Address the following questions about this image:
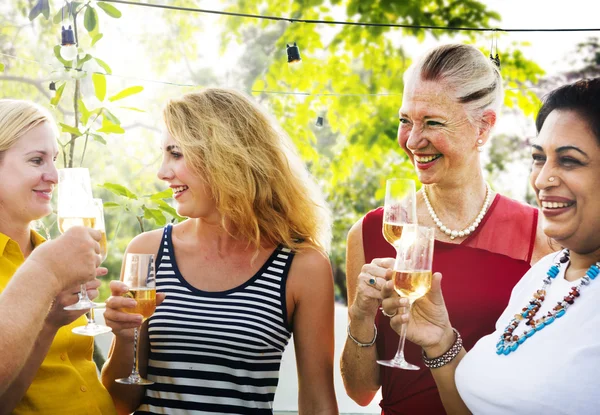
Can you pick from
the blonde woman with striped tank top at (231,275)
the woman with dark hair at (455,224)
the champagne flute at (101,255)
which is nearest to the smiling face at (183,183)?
the blonde woman with striped tank top at (231,275)

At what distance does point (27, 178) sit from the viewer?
91.7 inches

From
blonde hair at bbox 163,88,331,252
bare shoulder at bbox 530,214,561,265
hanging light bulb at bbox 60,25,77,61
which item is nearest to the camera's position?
bare shoulder at bbox 530,214,561,265

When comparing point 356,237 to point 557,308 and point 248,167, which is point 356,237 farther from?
point 557,308

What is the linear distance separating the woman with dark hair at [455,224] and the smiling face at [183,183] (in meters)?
0.69

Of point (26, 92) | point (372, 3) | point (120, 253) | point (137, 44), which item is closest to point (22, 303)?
point (372, 3)

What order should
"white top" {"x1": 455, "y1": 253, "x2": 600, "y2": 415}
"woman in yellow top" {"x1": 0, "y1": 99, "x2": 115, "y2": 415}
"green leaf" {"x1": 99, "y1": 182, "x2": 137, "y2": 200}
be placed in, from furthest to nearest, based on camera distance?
1. "green leaf" {"x1": 99, "y1": 182, "x2": 137, "y2": 200}
2. "woman in yellow top" {"x1": 0, "y1": 99, "x2": 115, "y2": 415}
3. "white top" {"x1": 455, "y1": 253, "x2": 600, "y2": 415}

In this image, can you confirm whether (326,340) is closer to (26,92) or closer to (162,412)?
(162,412)

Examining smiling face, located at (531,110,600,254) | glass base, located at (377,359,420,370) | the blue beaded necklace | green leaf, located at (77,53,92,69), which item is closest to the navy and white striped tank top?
glass base, located at (377,359,420,370)

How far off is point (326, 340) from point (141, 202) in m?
1.43

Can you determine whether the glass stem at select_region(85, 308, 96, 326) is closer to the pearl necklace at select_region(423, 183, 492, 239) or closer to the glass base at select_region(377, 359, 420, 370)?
the glass base at select_region(377, 359, 420, 370)

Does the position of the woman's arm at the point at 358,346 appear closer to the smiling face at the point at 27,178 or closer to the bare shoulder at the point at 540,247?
the bare shoulder at the point at 540,247

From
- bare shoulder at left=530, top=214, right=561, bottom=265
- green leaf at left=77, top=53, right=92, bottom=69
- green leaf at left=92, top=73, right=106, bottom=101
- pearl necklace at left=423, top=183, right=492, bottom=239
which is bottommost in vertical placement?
bare shoulder at left=530, top=214, right=561, bottom=265

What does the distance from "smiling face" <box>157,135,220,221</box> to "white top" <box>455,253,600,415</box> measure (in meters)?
1.15

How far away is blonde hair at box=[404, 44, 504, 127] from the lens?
243cm
